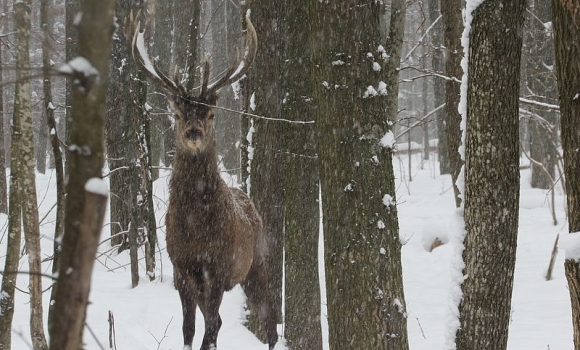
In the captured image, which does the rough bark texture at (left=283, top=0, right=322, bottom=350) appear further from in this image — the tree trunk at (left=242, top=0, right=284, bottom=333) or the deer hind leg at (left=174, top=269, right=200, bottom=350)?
the deer hind leg at (left=174, top=269, right=200, bottom=350)

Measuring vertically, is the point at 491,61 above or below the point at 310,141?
above

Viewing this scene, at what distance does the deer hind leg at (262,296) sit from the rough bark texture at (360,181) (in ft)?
8.54

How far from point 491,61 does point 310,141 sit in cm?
264

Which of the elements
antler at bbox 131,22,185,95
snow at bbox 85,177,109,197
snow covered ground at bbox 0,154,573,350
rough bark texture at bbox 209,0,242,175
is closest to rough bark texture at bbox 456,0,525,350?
snow covered ground at bbox 0,154,573,350

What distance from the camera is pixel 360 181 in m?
4.18

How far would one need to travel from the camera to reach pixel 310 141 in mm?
6555

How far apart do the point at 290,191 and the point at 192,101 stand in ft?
5.01

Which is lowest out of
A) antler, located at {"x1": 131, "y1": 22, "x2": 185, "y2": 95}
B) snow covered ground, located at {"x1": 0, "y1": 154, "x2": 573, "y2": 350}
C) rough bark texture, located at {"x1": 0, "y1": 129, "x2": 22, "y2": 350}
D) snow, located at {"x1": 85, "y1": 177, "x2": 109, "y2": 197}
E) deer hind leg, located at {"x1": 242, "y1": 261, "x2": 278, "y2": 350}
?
snow covered ground, located at {"x1": 0, "y1": 154, "x2": 573, "y2": 350}

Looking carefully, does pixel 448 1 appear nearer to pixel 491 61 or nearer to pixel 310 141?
pixel 310 141

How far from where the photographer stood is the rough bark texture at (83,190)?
1719 mm

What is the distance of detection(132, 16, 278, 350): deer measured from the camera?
18.7 feet

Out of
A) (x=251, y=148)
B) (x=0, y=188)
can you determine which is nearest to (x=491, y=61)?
(x=251, y=148)

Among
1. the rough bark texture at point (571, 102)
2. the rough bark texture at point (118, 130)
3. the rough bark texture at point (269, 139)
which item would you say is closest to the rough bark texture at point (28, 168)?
the rough bark texture at point (269, 139)

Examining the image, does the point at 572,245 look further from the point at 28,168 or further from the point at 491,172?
the point at 28,168
